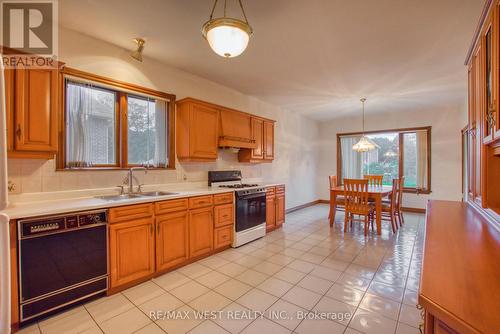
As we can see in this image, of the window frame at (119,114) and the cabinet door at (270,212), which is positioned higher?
the window frame at (119,114)

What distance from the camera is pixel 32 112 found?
201 cm

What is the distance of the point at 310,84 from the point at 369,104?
6.93 ft

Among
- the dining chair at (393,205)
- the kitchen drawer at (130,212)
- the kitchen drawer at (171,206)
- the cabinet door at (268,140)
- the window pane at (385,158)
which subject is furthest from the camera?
the window pane at (385,158)

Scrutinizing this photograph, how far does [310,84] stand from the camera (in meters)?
4.04

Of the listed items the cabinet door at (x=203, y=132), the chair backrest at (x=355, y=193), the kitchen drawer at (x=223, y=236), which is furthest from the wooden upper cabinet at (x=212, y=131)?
the chair backrest at (x=355, y=193)

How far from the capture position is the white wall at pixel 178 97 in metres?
2.30

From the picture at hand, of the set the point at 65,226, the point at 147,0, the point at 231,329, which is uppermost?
the point at 147,0

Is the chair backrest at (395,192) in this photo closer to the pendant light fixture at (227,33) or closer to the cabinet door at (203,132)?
the cabinet door at (203,132)

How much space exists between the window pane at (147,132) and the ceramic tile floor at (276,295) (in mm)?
1499

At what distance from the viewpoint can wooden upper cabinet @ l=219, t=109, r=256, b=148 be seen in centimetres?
376

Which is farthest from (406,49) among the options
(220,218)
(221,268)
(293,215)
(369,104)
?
(293,215)

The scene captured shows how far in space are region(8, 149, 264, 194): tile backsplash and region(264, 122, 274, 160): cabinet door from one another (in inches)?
56.8

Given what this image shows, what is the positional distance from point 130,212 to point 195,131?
1455 mm

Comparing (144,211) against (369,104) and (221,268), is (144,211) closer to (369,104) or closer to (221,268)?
(221,268)
